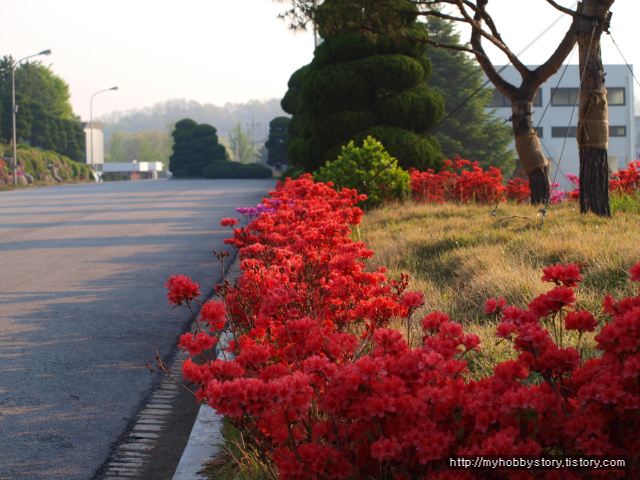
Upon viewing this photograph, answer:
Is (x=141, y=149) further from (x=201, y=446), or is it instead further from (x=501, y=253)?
(x=201, y=446)

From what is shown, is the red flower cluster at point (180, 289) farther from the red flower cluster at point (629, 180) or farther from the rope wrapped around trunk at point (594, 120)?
the red flower cluster at point (629, 180)

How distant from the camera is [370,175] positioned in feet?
40.1

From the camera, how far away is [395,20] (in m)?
10.9

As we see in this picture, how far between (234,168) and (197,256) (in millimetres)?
48860

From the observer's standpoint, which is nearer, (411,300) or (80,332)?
(411,300)

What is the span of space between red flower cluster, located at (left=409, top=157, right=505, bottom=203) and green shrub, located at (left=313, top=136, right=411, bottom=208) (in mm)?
429

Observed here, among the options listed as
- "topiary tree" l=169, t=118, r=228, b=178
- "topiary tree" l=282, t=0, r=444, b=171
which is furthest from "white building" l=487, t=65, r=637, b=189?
"topiary tree" l=169, t=118, r=228, b=178

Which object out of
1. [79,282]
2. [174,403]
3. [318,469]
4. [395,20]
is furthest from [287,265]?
[395,20]

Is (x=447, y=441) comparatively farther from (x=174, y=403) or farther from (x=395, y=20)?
(x=395, y=20)

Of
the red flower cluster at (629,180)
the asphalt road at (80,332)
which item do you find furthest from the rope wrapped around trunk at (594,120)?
the asphalt road at (80,332)

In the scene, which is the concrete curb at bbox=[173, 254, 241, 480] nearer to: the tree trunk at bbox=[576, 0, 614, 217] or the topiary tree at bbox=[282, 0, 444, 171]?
the tree trunk at bbox=[576, 0, 614, 217]

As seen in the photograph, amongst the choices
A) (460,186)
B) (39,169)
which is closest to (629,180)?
(460,186)

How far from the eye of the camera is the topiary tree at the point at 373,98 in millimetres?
15578

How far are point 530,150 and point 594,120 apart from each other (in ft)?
7.57
